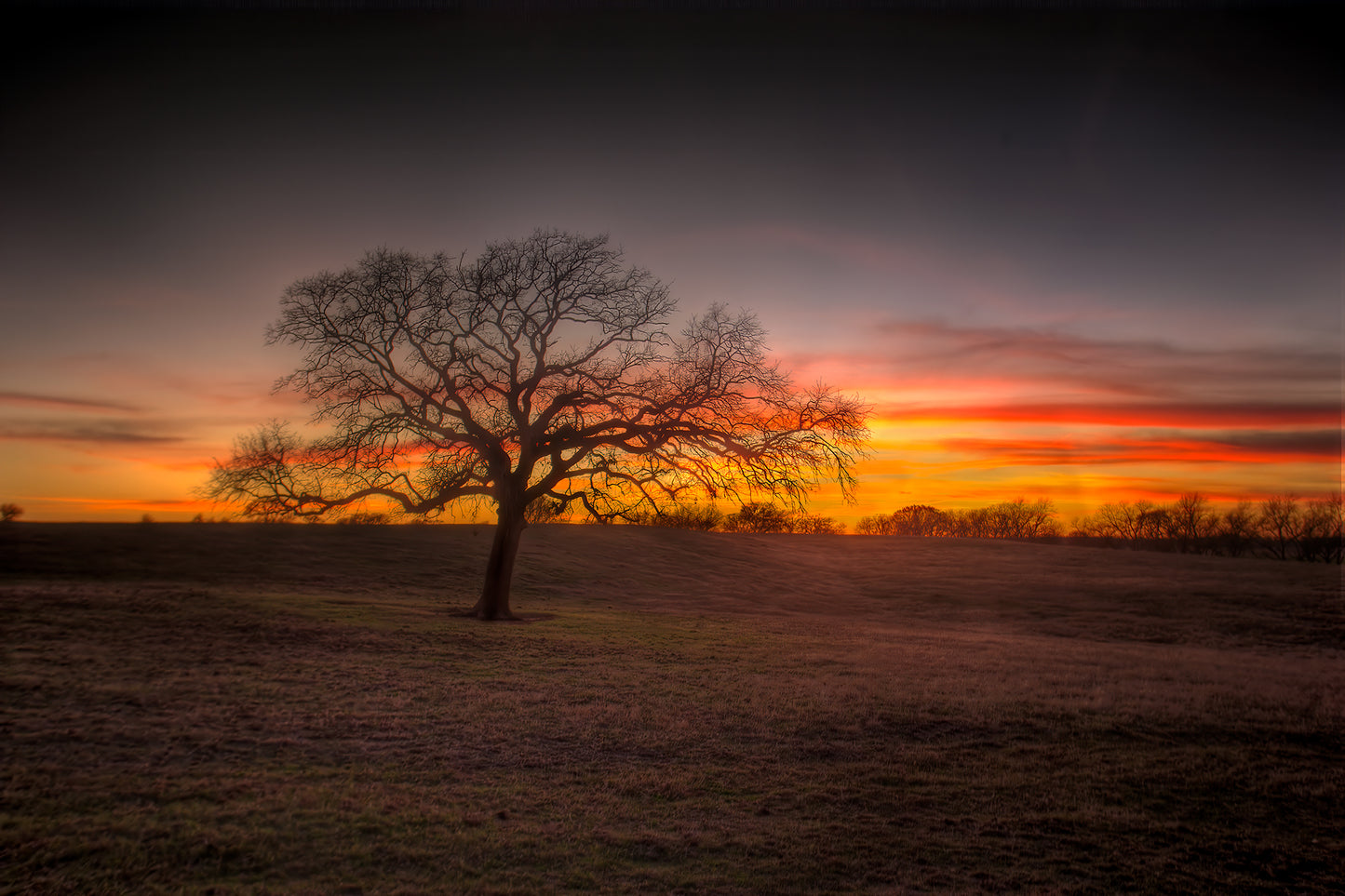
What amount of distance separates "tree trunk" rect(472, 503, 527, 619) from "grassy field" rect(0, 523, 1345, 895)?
4.78ft

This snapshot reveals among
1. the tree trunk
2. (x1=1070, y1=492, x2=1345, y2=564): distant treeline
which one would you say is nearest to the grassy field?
the tree trunk

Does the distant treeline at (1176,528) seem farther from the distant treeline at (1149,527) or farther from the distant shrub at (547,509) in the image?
the distant shrub at (547,509)

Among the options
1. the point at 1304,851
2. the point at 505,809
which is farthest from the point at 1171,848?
the point at 505,809

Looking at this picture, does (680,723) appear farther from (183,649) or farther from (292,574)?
(292,574)

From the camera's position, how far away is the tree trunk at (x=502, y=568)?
22.9 metres

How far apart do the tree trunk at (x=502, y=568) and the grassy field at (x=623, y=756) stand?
1456 mm

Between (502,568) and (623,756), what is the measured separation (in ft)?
46.9

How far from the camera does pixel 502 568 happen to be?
76.1 feet

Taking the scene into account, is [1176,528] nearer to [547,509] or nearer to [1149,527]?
[1149,527]

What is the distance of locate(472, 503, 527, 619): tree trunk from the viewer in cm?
2294

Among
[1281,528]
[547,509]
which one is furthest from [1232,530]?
[547,509]

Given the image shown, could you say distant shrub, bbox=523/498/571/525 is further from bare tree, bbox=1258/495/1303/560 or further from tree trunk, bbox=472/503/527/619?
bare tree, bbox=1258/495/1303/560

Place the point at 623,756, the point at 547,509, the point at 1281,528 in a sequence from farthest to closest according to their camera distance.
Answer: the point at 1281,528 → the point at 547,509 → the point at 623,756

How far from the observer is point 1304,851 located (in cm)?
782
